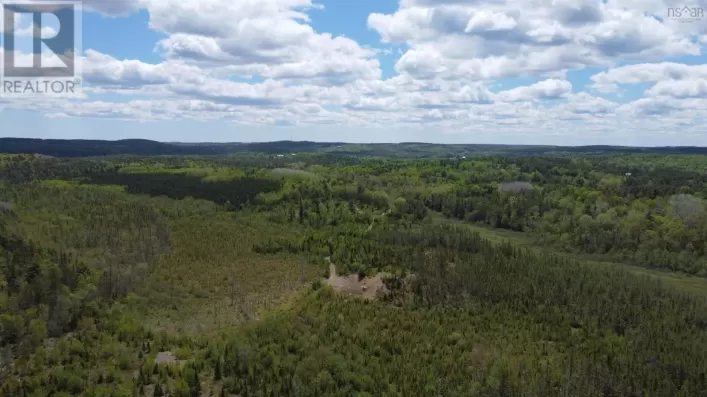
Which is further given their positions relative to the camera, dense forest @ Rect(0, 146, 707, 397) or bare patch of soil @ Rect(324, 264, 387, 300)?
bare patch of soil @ Rect(324, 264, 387, 300)

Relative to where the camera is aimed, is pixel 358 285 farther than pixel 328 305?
Yes

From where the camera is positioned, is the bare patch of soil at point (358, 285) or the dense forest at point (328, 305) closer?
the dense forest at point (328, 305)

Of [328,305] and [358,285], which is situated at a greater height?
[328,305]

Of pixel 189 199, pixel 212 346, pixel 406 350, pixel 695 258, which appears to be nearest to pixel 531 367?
pixel 406 350

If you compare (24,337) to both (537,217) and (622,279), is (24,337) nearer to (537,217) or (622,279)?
(622,279)
